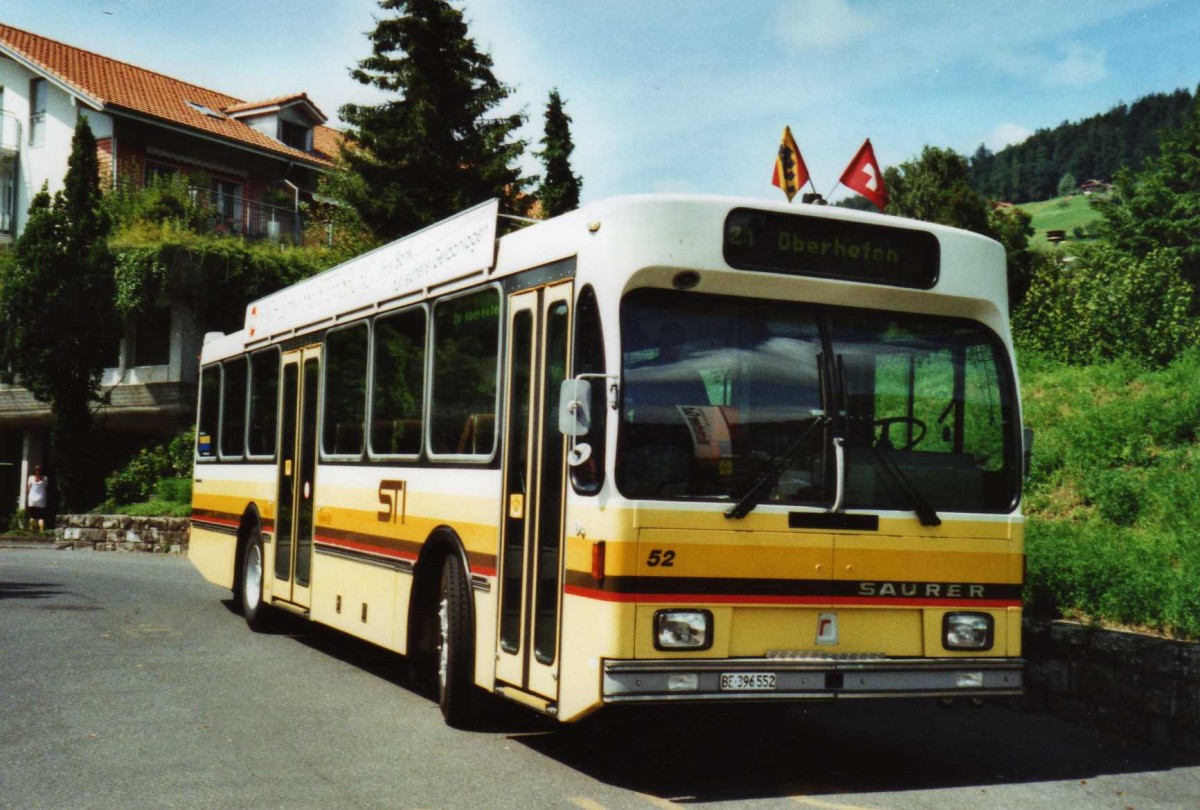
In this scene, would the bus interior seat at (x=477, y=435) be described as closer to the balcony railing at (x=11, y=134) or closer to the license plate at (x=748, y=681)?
the license plate at (x=748, y=681)

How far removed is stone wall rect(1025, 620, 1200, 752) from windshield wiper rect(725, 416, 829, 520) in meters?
2.76

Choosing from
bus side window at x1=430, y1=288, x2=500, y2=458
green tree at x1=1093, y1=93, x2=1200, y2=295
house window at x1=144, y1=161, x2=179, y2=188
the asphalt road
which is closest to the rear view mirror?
bus side window at x1=430, y1=288, x2=500, y2=458

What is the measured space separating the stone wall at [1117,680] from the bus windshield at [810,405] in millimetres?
1570

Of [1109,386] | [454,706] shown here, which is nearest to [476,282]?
[454,706]

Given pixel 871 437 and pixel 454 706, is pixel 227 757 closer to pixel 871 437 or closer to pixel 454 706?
pixel 454 706

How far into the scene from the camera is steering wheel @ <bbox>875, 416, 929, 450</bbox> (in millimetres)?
7344

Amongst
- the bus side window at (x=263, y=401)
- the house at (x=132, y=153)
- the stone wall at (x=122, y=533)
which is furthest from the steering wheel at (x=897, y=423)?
the house at (x=132, y=153)

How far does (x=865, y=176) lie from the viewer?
12.0 meters

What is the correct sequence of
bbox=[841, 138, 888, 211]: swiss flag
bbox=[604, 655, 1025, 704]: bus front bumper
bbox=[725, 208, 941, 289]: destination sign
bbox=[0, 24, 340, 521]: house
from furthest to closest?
bbox=[0, 24, 340, 521]: house
bbox=[841, 138, 888, 211]: swiss flag
bbox=[725, 208, 941, 289]: destination sign
bbox=[604, 655, 1025, 704]: bus front bumper

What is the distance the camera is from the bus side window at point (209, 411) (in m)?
15.5

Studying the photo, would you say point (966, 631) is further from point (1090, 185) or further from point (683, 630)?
point (1090, 185)

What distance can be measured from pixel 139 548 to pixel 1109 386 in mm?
19651

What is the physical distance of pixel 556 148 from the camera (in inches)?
1716

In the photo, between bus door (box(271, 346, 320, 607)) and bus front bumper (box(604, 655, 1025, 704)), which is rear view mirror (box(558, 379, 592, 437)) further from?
bus door (box(271, 346, 320, 607))
